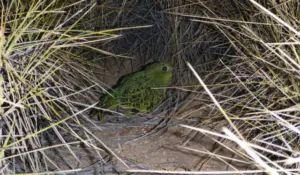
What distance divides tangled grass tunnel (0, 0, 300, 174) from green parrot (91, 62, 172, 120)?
0.28ft

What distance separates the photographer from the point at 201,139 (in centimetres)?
209

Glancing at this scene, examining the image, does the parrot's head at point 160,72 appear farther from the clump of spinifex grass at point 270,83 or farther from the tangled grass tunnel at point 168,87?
the clump of spinifex grass at point 270,83

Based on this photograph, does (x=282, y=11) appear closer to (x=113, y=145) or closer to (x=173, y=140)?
(x=173, y=140)

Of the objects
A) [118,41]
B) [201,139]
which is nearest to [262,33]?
[201,139]

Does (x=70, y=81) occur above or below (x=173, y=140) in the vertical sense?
above

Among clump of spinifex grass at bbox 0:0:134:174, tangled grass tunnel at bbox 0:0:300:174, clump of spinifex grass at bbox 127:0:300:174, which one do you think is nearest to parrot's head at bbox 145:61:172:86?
tangled grass tunnel at bbox 0:0:300:174

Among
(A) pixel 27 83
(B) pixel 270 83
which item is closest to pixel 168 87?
(B) pixel 270 83

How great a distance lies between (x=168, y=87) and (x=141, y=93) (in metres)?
0.61

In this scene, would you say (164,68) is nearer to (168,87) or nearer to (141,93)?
(141,93)

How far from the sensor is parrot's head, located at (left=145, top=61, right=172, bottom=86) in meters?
2.55

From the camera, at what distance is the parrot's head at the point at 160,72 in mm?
2549

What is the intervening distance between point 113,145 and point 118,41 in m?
1.14

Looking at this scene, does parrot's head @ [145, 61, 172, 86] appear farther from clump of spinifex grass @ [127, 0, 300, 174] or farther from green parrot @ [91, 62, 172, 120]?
clump of spinifex grass @ [127, 0, 300, 174]

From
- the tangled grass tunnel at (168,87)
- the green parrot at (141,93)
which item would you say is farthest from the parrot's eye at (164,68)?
the tangled grass tunnel at (168,87)
